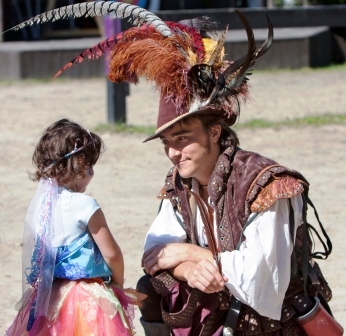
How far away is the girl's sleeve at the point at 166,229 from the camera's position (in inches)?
146

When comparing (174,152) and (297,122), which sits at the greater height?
(174,152)

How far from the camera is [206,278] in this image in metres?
3.33

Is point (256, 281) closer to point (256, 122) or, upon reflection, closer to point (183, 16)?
point (256, 122)

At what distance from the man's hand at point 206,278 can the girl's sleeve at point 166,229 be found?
1.04ft

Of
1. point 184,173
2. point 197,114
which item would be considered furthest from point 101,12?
point 184,173

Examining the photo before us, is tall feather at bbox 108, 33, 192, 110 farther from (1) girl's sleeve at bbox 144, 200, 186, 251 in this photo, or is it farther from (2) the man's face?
(1) girl's sleeve at bbox 144, 200, 186, 251

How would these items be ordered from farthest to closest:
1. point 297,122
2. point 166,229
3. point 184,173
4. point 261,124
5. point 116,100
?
point 116,100 < point 297,122 < point 261,124 < point 166,229 < point 184,173

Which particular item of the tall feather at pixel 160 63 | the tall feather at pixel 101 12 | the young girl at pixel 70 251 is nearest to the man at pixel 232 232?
the tall feather at pixel 160 63

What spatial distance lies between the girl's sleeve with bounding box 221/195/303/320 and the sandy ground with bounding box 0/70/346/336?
1494 millimetres

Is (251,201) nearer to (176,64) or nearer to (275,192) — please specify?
(275,192)

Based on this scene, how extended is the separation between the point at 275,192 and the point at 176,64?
1.96ft

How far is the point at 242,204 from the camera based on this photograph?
346 centimetres

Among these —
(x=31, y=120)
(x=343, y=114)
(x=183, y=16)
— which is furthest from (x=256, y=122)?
(x=183, y=16)

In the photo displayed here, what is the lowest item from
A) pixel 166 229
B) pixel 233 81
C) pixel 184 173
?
pixel 166 229
